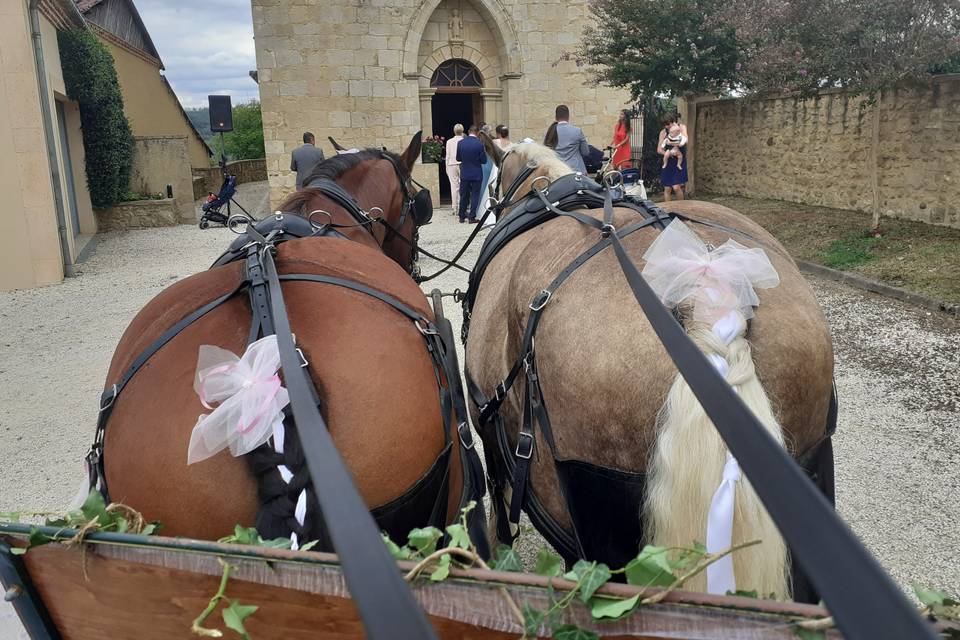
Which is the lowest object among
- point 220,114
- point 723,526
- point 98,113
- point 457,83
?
point 723,526

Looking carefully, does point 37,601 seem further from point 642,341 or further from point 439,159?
point 439,159

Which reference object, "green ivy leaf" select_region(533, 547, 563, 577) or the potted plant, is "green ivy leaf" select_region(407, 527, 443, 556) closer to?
"green ivy leaf" select_region(533, 547, 563, 577)

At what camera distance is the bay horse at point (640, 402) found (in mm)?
1608

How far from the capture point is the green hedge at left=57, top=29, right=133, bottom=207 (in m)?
13.7

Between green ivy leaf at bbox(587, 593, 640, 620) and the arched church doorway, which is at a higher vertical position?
the arched church doorway

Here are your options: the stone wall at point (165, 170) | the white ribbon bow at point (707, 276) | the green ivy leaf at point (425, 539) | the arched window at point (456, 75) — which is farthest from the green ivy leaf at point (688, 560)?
the arched window at point (456, 75)

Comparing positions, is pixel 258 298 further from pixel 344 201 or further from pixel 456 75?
pixel 456 75

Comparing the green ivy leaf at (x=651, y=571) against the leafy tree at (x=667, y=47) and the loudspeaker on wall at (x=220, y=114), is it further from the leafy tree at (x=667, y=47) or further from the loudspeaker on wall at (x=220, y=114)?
the loudspeaker on wall at (x=220, y=114)

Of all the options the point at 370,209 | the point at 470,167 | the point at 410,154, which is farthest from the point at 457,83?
the point at 370,209

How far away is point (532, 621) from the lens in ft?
2.98

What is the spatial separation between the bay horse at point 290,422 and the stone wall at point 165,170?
15646 millimetres

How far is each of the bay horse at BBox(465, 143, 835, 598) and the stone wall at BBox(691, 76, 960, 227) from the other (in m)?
8.16

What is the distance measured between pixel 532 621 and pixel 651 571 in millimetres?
180

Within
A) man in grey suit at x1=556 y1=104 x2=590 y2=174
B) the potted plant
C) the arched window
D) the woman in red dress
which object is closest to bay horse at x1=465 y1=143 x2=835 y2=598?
man in grey suit at x1=556 y1=104 x2=590 y2=174
